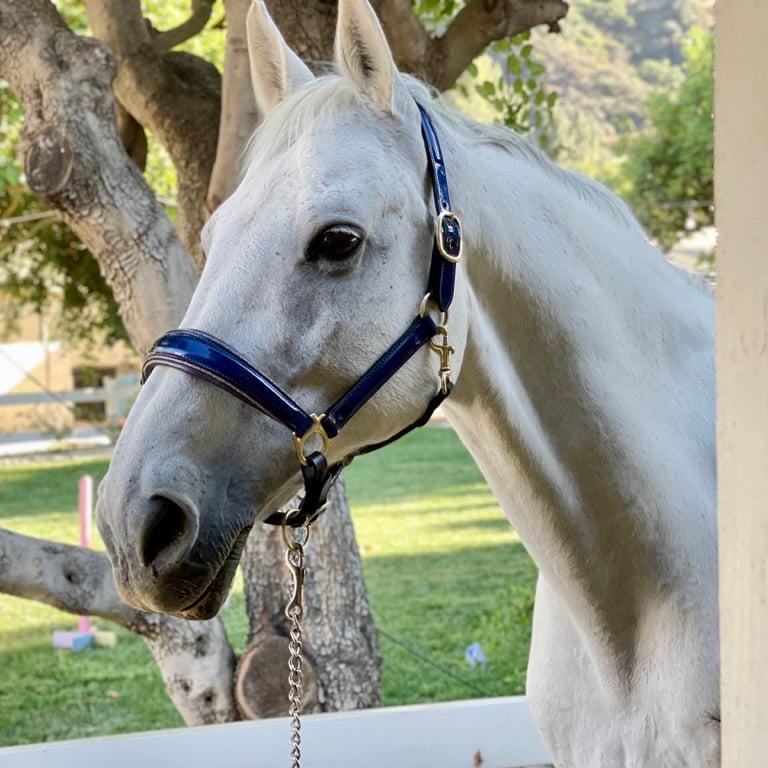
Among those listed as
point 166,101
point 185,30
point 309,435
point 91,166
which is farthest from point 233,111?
point 309,435

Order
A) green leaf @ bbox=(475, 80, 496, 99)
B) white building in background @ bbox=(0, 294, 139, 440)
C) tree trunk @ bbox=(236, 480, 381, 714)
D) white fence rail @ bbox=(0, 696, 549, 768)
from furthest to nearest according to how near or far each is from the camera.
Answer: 1. white building in background @ bbox=(0, 294, 139, 440)
2. green leaf @ bbox=(475, 80, 496, 99)
3. tree trunk @ bbox=(236, 480, 381, 714)
4. white fence rail @ bbox=(0, 696, 549, 768)

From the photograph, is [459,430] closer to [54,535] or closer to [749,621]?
[749,621]

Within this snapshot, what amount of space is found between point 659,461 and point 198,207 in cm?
223

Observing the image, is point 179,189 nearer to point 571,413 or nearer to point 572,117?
point 571,413

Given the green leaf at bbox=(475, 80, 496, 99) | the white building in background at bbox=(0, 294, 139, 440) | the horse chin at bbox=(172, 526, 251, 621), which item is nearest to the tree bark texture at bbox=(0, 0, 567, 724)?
the green leaf at bbox=(475, 80, 496, 99)

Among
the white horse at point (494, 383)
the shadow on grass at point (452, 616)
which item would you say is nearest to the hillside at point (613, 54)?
the shadow on grass at point (452, 616)

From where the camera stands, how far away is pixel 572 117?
30.3m

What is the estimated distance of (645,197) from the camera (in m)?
19.4

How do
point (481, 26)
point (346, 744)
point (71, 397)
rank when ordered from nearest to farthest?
point (346, 744)
point (481, 26)
point (71, 397)

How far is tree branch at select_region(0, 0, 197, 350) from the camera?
296 cm

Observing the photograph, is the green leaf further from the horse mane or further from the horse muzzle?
the horse muzzle

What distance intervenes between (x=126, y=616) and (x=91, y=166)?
4.28ft

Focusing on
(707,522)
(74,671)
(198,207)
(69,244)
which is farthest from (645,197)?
(707,522)

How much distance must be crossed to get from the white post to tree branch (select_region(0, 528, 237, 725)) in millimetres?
2329
